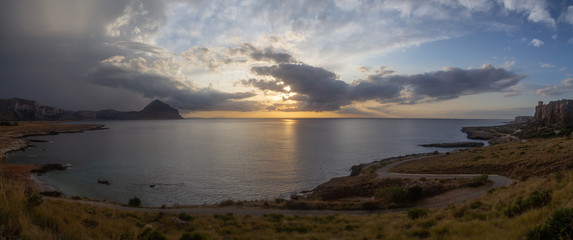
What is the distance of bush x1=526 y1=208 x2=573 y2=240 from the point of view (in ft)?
19.6

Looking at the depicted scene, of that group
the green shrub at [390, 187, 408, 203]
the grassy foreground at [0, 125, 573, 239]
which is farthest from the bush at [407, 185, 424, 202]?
the grassy foreground at [0, 125, 573, 239]

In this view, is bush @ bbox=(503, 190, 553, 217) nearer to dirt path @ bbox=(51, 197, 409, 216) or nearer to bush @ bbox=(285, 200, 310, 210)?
dirt path @ bbox=(51, 197, 409, 216)

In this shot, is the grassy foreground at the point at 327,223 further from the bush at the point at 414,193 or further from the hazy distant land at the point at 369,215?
the bush at the point at 414,193

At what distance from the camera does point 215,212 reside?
77.4ft

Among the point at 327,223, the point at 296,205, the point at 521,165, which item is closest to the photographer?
the point at 327,223

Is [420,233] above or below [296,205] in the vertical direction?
above

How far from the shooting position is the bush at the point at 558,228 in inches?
235

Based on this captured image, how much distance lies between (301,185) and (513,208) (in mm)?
31973

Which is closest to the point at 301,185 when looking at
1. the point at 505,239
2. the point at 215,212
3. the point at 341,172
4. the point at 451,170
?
the point at 341,172

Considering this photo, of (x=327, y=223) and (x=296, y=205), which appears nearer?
(x=327, y=223)

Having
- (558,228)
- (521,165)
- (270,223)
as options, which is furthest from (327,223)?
(521,165)

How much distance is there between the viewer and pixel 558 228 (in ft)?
20.1

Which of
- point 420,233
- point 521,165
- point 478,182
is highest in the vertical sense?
point 420,233

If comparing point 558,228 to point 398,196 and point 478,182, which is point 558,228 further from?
point 478,182
